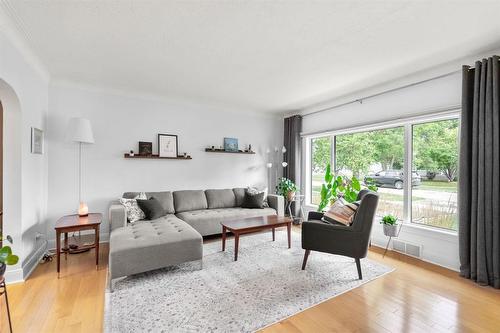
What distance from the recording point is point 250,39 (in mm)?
2406

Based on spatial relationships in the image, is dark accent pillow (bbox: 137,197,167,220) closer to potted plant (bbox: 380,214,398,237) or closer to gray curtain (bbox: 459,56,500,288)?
potted plant (bbox: 380,214,398,237)

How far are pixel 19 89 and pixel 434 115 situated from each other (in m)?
4.80

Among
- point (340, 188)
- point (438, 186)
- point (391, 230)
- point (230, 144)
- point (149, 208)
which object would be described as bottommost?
point (391, 230)

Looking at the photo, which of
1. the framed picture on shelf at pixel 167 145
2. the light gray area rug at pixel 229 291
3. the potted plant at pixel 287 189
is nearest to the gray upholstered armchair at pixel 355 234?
the light gray area rug at pixel 229 291

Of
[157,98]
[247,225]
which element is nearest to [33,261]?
[247,225]

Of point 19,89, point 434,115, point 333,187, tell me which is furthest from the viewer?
point 333,187

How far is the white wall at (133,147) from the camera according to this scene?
363 cm

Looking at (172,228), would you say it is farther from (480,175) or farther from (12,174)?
(480,175)

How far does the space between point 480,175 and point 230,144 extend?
3.88 metres

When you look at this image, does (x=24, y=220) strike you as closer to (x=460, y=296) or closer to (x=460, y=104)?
(x=460, y=296)

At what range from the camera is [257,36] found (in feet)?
7.71

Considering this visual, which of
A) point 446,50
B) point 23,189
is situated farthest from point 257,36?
point 23,189

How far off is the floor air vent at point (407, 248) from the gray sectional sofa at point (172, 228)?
6.44 feet

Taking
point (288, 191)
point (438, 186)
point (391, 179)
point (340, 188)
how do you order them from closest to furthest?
point (438, 186) → point (391, 179) → point (340, 188) → point (288, 191)
